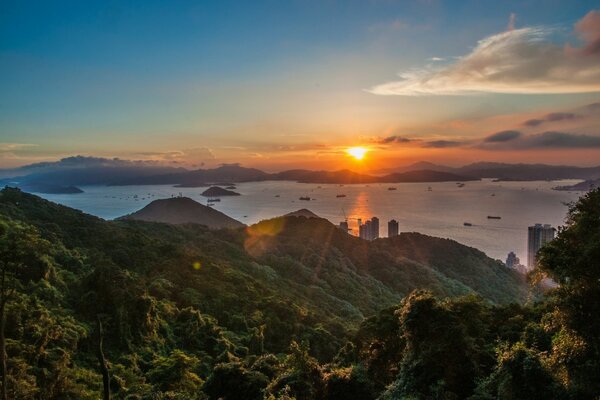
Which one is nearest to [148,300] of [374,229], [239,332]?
[239,332]

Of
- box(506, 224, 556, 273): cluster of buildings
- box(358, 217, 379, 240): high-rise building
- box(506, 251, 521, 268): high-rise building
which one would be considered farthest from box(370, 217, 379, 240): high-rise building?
box(506, 251, 521, 268): high-rise building

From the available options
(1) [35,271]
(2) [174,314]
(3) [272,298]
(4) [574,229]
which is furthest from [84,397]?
(3) [272,298]

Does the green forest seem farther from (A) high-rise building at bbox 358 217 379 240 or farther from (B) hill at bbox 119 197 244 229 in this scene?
(A) high-rise building at bbox 358 217 379 240

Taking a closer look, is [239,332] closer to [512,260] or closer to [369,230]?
[512,260]

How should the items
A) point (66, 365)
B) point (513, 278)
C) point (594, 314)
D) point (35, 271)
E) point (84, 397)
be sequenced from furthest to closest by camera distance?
point (513, 278) < point (35, 271) < point (66, 365) < point (84, 397) < point (594, 314)

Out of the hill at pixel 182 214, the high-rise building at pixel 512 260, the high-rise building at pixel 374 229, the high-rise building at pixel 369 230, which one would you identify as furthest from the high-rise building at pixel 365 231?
the high-rise building at pixel 512 260

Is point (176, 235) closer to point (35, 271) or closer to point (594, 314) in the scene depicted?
point (35, 271)
